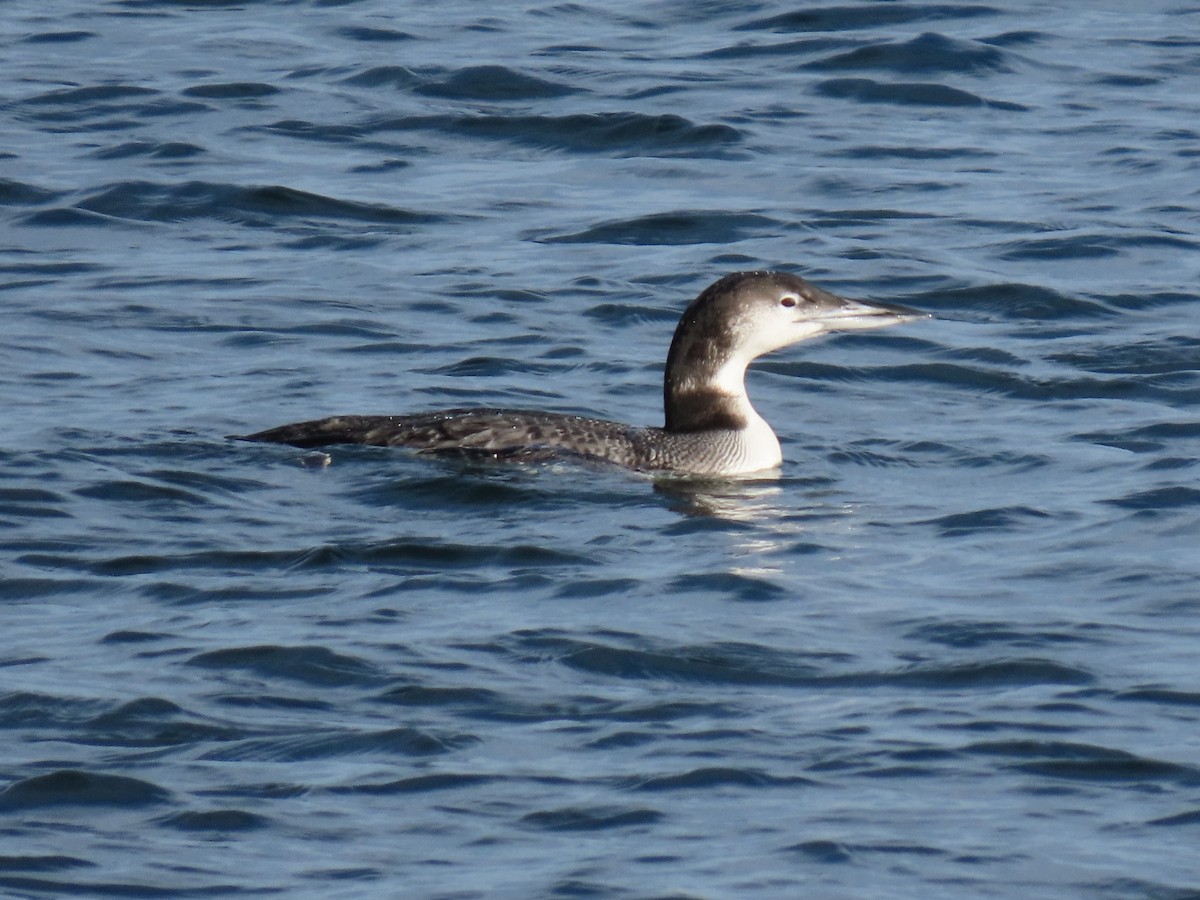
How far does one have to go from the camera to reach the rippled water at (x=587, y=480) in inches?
229

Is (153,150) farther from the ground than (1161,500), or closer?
farther from the ground

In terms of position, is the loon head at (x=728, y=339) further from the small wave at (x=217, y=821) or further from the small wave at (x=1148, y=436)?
the small wave at (x=217, y=821)

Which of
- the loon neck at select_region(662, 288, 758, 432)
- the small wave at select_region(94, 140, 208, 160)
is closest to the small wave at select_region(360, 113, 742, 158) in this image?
the small wave at select_region(94, 140, 208, 160)

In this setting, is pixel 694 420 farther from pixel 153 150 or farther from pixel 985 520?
pixel 153 150

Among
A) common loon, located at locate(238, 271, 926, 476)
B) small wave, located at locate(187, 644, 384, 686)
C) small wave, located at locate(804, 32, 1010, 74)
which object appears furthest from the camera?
small wave, located at locate(804, 32, 1010, 74)

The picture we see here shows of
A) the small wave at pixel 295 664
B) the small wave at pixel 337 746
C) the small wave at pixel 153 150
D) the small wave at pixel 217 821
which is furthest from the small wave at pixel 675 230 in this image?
the small wave at pixel 217 821

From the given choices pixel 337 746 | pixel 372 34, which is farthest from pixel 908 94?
pixel 337 746

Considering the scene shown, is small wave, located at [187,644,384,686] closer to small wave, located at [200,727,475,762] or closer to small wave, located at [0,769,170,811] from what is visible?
small wave, located at [200,727,475,762]

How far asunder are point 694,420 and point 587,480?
69 cm

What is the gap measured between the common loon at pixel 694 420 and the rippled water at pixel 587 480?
0.37 ft

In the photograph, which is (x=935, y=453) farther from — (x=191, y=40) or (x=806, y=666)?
(x=191, y=40)

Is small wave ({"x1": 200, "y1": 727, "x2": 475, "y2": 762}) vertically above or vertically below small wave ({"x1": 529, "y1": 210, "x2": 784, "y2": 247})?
below

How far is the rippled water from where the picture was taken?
5.82m

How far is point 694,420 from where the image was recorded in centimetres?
953
